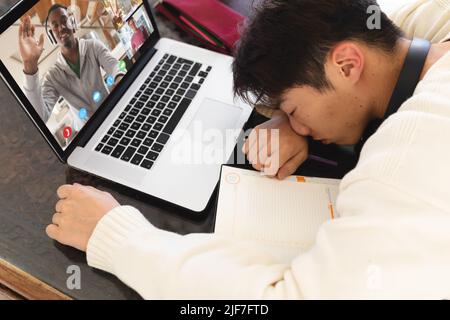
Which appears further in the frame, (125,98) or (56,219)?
(125,98)

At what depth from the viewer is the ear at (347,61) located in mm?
611

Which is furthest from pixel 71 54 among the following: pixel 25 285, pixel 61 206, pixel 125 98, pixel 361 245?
pixel 361 245

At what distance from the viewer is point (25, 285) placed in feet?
1.97

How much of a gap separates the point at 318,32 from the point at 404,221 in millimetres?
341

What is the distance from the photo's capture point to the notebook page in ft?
1.95

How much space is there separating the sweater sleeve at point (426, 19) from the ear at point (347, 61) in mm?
228

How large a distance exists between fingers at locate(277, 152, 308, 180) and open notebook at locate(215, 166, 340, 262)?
0.04 feet

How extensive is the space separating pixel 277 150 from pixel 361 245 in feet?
0.93

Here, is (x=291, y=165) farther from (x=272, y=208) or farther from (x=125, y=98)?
(x=125, y=98)

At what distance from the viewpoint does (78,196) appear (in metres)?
0.63

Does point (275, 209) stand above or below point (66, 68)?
below

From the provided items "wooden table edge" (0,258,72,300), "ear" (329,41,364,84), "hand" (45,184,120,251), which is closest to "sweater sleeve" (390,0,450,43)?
"ear" (329,41,364,84)

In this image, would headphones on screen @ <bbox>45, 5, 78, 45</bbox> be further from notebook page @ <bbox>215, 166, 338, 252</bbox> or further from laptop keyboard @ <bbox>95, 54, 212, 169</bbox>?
notebook page @ <bbox>215, 166, 338, 252</bbox>

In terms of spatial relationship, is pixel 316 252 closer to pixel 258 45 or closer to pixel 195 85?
pixel 258 45
